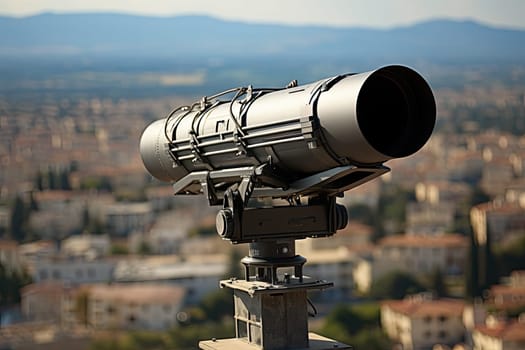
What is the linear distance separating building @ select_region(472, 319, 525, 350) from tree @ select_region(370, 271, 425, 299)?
31.3 ft

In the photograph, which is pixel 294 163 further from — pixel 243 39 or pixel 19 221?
pixel 243 39

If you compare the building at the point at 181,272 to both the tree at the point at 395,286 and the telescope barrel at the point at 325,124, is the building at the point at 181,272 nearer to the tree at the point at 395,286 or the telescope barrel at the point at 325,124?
the tree at the point at 395,286

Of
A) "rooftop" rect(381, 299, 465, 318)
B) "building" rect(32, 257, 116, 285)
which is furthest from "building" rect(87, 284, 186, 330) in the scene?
"rooftop" rect(381, 299, 465, 318)

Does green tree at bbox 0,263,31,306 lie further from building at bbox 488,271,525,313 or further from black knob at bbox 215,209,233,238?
black knob at bbox 215,209,233,238

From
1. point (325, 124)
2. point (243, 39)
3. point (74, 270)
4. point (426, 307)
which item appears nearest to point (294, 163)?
point (325, 124)

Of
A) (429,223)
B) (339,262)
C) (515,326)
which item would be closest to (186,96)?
(429,223)

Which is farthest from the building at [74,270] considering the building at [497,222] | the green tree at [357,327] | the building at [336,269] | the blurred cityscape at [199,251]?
the building at [497,222]

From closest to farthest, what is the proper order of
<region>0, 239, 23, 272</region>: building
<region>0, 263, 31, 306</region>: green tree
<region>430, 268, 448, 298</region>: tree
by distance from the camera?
1. <region>0, 263, 31, 306</region>: green tree
2. <region>430, 268, 448, 298</region>: tree
3. <region>0, 239, 23, 272</region>: building

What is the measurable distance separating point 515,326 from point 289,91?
1402 inches

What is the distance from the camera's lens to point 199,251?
197 feet

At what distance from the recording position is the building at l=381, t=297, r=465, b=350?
Result: 43219mm

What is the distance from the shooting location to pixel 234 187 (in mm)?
5289

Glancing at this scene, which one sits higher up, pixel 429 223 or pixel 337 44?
pixel 337 44

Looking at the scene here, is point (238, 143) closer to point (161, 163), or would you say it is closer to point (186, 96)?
point (161, 163)
